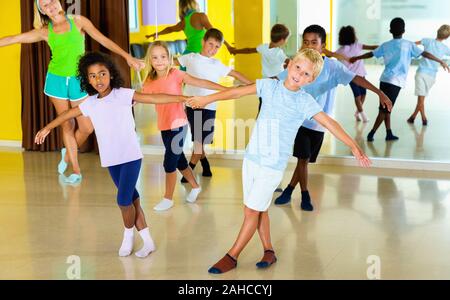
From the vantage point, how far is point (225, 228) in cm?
443

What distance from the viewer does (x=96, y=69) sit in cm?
371

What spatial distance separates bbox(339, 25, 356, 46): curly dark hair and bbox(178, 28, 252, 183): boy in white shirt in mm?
1273

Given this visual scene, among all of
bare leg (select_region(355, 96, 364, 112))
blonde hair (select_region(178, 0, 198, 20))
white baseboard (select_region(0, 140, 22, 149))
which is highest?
blonde hair (select_region(178, 0, 198, 20))

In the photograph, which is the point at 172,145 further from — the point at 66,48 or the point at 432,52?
Answer: the point at 432,52

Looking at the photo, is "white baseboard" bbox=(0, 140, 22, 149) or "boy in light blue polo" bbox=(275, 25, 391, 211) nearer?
"boy in light blue polo" bbox=(275, 25, 391, 211)

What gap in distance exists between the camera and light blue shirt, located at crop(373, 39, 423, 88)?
600 centimetres

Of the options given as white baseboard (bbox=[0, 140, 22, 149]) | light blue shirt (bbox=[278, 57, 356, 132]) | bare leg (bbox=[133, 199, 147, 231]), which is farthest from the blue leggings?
white baseboard (bbox=[0, 140, 22, 149])

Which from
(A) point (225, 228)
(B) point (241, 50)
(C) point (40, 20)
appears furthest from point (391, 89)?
(C) point (40, 20)

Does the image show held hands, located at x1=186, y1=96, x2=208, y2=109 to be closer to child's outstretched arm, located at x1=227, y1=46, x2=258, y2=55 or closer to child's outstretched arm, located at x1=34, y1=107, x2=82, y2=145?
child's outstretched arm, located at x1=34, y1=107, x2=82, y2=145

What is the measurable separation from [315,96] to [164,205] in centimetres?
127
